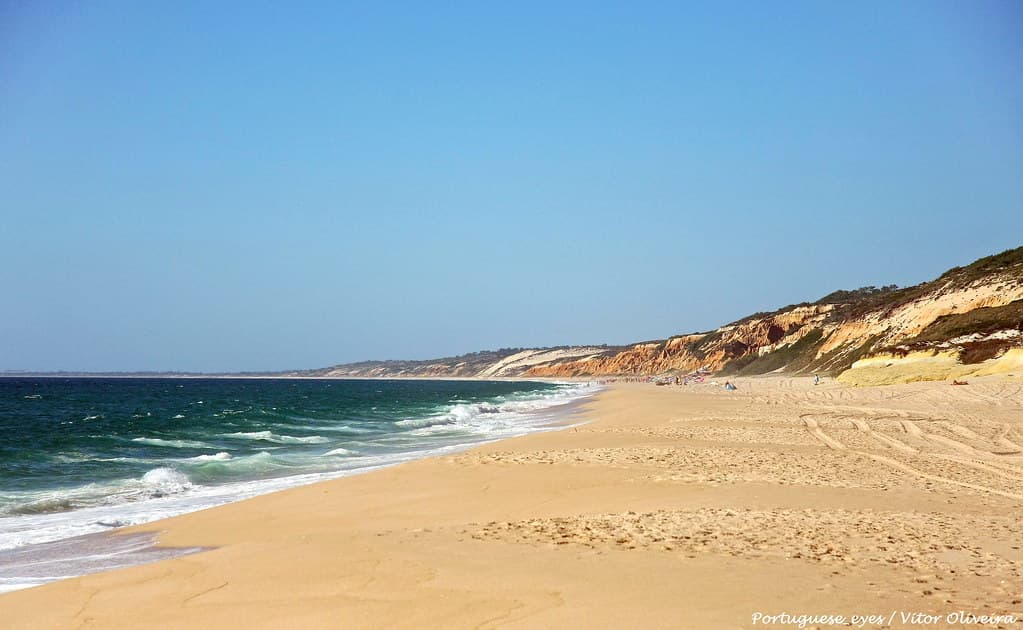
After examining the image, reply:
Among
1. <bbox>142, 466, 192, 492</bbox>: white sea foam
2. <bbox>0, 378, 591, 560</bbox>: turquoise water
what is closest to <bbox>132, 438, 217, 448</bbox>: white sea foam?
<bbox>0, 378, 591, 560</bbox>: turquoise water

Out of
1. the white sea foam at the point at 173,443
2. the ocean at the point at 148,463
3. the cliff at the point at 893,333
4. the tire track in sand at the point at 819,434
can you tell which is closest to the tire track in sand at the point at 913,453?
the tire track in sand at the point at 819,434

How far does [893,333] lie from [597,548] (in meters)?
53.9

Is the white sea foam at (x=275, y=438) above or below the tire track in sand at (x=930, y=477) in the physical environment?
below

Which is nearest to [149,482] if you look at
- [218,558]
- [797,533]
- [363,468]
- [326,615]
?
[363,468]

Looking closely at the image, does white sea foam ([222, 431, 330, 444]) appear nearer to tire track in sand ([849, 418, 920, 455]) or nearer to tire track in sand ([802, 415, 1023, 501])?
tire track in sand ([802, 415, 1023, 501])

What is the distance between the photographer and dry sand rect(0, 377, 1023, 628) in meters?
5.69

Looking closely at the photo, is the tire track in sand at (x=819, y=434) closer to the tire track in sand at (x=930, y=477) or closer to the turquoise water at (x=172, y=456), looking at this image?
the tire track in sand at (x=930, y=477)

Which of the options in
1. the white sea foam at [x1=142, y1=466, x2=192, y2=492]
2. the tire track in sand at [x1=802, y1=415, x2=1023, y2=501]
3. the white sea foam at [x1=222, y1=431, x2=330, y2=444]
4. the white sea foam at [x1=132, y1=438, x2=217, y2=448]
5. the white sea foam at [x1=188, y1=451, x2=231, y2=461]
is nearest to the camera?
the tire track in sand at [x1=802, y1=415, x2=1023, y2=501]

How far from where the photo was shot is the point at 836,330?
227ft

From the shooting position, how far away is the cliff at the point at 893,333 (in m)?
37.3

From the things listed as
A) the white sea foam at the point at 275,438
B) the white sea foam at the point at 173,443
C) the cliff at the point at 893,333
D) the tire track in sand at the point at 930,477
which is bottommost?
the white sea foam at the point at 275,438

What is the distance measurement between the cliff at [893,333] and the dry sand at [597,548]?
83.5 ft

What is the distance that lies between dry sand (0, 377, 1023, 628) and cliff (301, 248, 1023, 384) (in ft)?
83.5

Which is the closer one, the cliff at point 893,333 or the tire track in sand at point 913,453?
the tire track in sand at point 913,453
